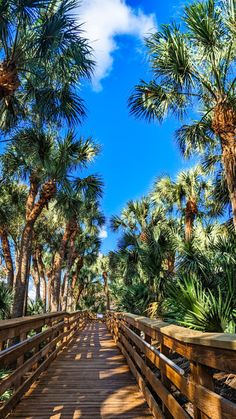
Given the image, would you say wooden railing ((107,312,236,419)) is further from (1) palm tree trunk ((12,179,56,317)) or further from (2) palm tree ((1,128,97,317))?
(2) palm tree ((1,128,97,317))

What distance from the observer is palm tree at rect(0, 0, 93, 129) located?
756 centimetres

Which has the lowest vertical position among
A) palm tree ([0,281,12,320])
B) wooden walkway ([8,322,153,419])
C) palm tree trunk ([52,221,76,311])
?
wooden walkway ([8,322,153,419])

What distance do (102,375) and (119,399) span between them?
1.57 metres

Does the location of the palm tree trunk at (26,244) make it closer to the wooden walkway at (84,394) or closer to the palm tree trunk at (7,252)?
the wooden walkway at (84,394)

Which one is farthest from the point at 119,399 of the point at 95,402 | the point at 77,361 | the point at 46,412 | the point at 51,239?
the point at 51,239

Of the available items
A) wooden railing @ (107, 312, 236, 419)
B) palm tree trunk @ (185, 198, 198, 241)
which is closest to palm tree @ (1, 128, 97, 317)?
palm tree trunk @ (185, 198, 198, 241)

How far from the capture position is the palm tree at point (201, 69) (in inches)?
306

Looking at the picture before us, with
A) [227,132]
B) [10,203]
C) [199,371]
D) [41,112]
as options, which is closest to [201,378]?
[199,371]

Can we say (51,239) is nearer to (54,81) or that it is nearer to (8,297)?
(8,297)

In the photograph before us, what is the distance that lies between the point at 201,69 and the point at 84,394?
25.3 ft

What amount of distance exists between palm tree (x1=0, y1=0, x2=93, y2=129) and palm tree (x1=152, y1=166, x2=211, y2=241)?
8.86 metres

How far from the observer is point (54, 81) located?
9.44m

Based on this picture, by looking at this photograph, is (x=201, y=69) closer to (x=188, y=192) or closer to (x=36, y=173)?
(x=36, y=173)

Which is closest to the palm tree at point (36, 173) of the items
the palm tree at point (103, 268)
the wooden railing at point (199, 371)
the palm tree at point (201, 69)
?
the palm tree at point (201, 69)
